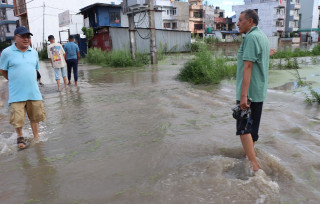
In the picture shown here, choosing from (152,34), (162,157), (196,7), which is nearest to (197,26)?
(196,7)

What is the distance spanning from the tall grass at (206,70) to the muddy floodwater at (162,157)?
239cm

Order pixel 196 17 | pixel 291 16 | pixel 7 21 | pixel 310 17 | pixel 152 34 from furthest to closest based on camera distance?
1. pixel 310 17
2. pixel 291 16
3. pixel 196 17
4. pixel 7 21
5. pixel 152 34

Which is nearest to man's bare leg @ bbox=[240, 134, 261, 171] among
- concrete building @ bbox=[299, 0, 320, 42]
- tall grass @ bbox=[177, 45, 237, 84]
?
tall grass @ bbox=[177, 45, 237, 84]

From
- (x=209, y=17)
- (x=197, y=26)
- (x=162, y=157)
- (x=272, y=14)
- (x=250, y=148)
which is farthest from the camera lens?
(x=209, y=17)

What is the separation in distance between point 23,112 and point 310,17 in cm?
7136

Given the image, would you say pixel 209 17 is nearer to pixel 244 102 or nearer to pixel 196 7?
pixel 196 7

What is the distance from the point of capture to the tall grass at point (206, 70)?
27.9 feet

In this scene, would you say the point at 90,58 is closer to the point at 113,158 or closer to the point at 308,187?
the point at 113,158

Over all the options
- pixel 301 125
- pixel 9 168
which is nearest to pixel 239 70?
pixel 301 125

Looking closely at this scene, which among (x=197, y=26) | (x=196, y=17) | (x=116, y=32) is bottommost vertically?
(x=116, y=32)

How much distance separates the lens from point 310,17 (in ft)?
200

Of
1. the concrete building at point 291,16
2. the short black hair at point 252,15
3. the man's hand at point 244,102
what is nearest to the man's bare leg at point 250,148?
the man's hand at point 244,102

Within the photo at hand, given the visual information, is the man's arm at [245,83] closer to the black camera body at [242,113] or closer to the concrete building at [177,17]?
the black camera body at [242,113]

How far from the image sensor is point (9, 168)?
10.5 ft
